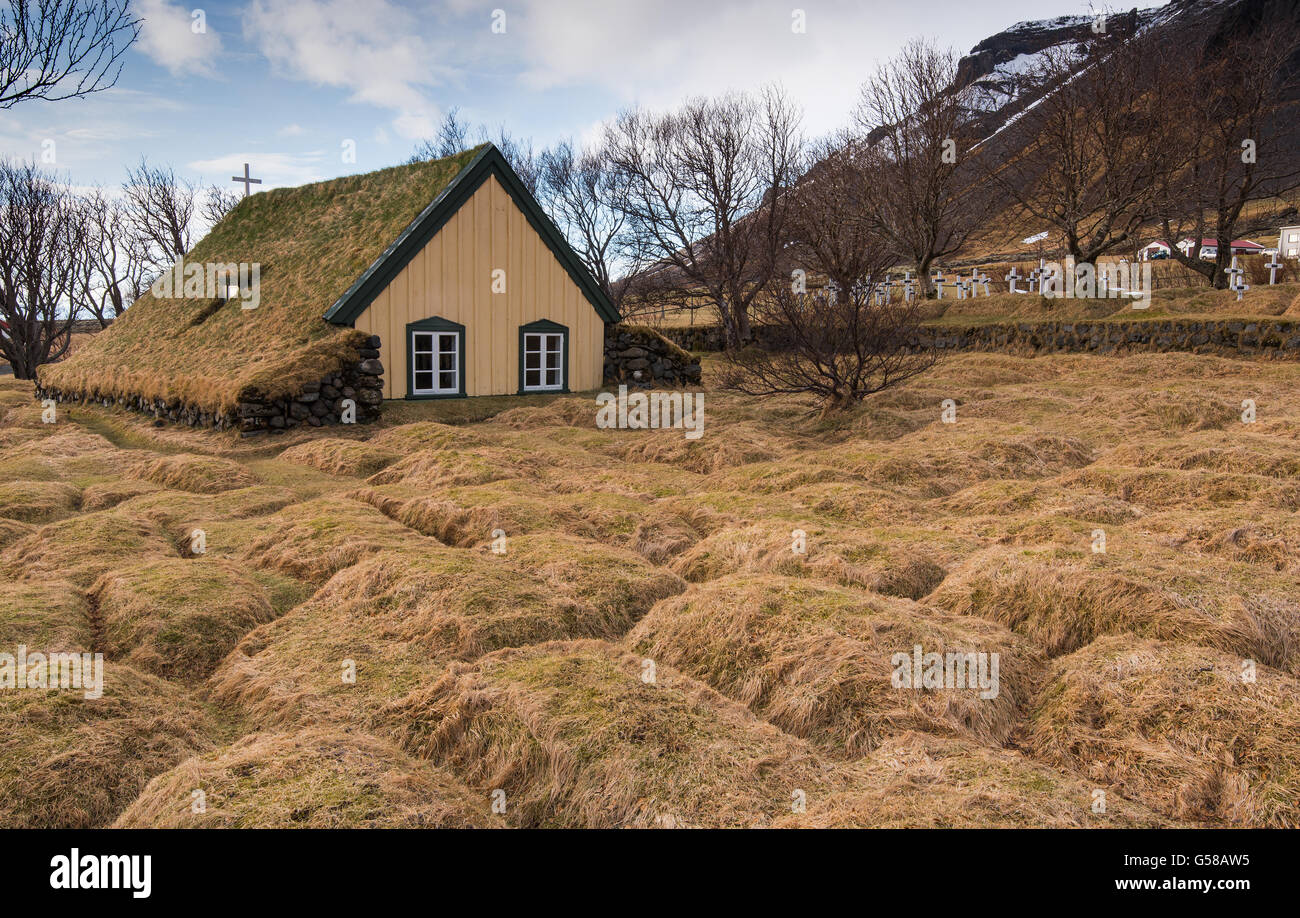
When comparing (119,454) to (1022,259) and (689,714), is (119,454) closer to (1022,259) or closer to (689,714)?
(689,714)

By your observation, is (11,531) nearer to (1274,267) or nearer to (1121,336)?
(1121,336)

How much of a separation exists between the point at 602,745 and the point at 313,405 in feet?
44.5

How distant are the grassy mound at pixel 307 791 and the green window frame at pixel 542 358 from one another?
15710 millimetres

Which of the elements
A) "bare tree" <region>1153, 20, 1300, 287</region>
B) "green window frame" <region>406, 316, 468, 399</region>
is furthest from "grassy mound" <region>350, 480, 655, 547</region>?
"bare tree" <region>1153, 20, 1300, 287</region>

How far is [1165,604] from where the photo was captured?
5.87 metres

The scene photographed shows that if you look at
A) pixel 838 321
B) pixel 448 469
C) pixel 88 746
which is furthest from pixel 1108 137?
pixel 88 746

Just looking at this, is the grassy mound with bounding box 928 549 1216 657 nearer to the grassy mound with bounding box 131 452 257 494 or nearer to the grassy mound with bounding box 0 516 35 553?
the grassy mound with bounding box 0 516 35 553

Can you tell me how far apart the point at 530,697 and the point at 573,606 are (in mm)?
1654

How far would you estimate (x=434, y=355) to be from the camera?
1830cm

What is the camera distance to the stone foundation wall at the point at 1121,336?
62.1 ft

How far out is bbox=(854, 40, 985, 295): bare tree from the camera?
105 ft

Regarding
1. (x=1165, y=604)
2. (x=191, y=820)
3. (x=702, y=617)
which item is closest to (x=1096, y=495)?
(x=1165, y=604)

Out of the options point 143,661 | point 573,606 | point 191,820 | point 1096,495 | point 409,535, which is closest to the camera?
point 191,820

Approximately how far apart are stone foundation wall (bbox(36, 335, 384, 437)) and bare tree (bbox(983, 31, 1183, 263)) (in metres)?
22.7
